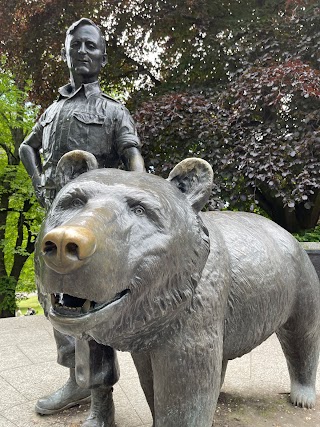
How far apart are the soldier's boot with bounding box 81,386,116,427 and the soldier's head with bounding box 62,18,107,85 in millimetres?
1915

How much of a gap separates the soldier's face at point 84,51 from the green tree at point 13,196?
6.93 meters

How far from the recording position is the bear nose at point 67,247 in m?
1.23

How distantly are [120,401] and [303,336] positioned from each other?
1428 mm

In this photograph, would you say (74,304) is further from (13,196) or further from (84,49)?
(13,196)

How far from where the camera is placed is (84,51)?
8.85 ft

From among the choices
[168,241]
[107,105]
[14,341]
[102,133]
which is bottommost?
[14,341]

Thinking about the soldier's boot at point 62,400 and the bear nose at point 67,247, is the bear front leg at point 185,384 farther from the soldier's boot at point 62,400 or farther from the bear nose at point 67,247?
the soldier's boot at point 62,400

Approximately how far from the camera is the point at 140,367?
2238 mm

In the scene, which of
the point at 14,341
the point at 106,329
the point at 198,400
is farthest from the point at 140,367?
the point at 14,341

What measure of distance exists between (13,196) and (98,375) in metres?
8.90

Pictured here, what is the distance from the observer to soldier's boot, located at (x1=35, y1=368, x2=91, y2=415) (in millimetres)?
3098

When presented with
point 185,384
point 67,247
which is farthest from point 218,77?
point 67,247

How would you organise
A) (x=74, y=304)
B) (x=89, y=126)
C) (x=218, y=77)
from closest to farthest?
(x=74, y=304) < (x=89, y=126) < (x=218, y=77)

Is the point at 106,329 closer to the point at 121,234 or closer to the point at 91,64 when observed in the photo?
the point at 121,234
